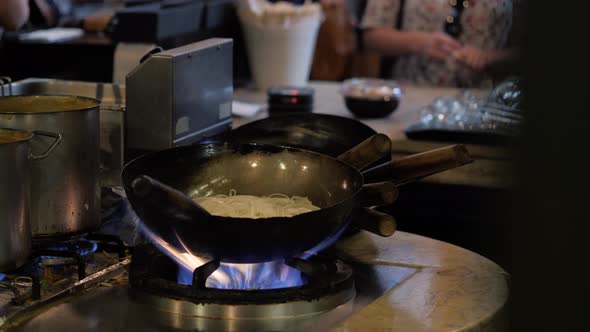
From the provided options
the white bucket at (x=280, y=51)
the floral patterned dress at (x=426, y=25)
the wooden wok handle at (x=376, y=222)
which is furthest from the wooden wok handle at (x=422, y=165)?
the floral patterned dress at (x=426, y=25)

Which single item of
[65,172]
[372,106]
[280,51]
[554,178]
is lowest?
[372,106]

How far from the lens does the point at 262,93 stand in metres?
3.46

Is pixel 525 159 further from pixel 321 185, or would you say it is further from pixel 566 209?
pixel 321 185

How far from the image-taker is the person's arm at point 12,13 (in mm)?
2648

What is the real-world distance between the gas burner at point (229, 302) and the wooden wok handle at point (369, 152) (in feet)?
0.86

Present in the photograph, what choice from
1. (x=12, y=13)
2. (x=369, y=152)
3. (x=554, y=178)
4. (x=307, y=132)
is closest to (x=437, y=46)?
(x=12, y=13)

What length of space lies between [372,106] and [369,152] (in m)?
1.69

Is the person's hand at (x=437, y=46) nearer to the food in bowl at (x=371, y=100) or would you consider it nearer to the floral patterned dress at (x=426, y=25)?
the floral patterned dress at (x=426, y=25)

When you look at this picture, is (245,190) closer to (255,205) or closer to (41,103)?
(255,205)

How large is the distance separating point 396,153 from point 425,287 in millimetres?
1501

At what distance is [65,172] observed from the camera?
1.25 m

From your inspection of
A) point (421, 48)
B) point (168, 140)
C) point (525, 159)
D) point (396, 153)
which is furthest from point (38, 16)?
point (525, 159)

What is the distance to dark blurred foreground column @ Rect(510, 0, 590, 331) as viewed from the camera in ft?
0.83

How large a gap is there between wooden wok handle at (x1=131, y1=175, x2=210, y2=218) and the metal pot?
0.20m
